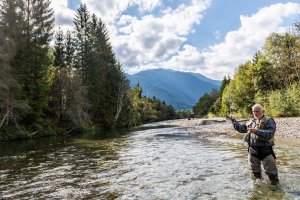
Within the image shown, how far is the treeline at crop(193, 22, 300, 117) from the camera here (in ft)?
187

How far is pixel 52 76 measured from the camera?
4441 centimetres

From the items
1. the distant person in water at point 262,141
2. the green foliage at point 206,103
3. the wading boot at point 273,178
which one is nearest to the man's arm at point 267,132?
the distant person in water at point 262,141

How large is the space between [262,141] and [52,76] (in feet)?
125

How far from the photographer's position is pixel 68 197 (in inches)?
389

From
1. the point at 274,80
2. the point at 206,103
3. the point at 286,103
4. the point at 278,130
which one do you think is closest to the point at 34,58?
the point at 278,130

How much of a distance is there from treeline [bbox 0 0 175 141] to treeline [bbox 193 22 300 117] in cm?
2314

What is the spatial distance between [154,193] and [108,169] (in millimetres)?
5015

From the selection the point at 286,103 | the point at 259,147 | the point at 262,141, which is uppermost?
the point at 286,103

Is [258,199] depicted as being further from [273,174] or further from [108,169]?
[108,169]

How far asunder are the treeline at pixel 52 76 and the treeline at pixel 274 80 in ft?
75.9

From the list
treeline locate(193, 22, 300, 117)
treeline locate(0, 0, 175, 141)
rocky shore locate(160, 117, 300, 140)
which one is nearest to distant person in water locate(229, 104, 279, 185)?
rocky shore locate(160, 117, 300, 140)

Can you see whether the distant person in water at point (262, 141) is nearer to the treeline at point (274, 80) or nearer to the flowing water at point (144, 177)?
the flowing water at point (144, 177)

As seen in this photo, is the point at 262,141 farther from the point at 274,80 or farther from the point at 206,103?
the point at 206,103

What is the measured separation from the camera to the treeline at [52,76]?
110 ft
